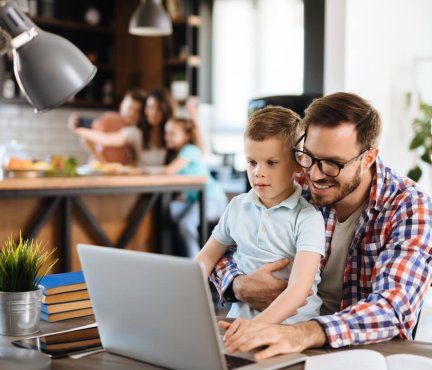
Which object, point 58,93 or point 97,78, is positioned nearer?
point 58,93

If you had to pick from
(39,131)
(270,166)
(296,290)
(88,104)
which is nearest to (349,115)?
(270,166)

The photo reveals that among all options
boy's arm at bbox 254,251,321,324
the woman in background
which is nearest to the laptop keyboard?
boy's arm at bbox 254,251,321,324

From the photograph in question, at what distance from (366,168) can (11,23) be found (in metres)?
0.98

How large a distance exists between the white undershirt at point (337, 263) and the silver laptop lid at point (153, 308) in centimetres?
75

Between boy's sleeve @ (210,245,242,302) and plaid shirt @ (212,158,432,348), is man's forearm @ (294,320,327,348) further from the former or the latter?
boy's sleeve @ (210,245,242,302)

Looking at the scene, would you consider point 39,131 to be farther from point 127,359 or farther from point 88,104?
point 127,359

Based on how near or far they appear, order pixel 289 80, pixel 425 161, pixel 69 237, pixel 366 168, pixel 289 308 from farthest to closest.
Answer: pixel 289 80 → pixel 69 237 → pixel 425 161 → pixel 366 168 → pixel 289 308

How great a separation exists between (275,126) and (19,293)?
749 mm

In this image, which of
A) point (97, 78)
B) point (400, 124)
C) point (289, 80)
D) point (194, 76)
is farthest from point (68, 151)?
point (400, 124)

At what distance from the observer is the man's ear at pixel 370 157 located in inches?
74.5

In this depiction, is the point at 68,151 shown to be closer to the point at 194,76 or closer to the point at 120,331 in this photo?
the point at 194,76

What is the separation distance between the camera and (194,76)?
7.82 meters

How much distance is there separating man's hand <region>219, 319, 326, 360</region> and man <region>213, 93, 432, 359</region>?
12mm

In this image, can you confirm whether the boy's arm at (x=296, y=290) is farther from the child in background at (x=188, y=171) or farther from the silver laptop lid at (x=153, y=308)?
the child in background at (x=188, y=171)
